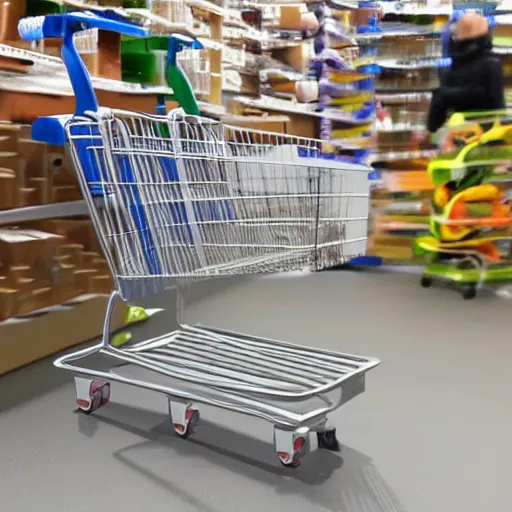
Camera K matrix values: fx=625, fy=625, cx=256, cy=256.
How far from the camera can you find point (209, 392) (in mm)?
1718

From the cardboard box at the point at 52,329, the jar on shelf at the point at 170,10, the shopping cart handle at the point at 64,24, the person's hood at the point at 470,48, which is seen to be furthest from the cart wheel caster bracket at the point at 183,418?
the person's hood at the point at 470,48

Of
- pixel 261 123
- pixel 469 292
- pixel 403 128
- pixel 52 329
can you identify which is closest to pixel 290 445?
pixel 52 329

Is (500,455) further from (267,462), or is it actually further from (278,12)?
(278,12)

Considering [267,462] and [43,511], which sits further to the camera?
[267,462]

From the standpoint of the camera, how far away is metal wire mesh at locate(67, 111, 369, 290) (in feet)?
5.34

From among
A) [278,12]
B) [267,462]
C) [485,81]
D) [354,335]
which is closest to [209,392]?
[267,462]

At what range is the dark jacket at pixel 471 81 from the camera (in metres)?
3.75

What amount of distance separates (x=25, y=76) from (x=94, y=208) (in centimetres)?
85

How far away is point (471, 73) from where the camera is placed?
3.80 metres

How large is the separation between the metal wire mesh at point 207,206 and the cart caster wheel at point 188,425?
1.24 feet

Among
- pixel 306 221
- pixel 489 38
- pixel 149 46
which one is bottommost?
pixel 306 221

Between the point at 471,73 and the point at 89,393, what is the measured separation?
3.06 metres

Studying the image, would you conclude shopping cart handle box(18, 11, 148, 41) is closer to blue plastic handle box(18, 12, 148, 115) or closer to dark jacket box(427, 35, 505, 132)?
blue plastic handle box(18, 12, 148, 115)

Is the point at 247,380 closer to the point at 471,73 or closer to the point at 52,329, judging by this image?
the point at 52,329
